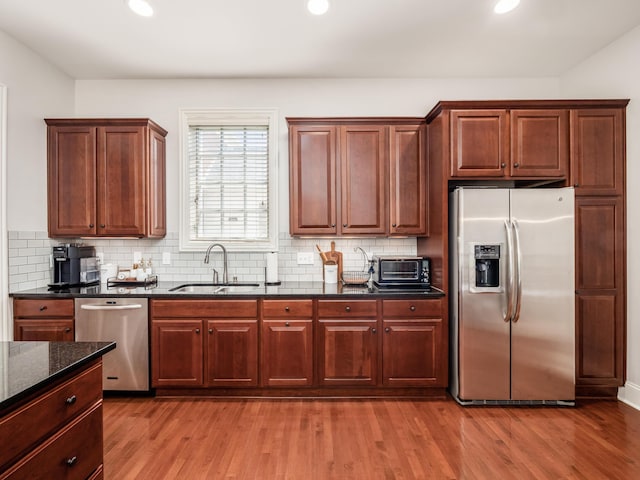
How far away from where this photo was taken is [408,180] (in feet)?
11.2

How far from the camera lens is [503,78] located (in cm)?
380

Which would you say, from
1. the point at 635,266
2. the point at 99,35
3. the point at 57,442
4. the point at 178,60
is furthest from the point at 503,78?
the point at 57,442

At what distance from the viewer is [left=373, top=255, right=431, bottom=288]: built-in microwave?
3.28m

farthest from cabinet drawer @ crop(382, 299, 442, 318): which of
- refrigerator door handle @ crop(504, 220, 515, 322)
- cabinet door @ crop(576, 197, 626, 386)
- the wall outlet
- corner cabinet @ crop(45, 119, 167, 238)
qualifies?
corner cabinet @ crop(45, 119, 167, 238)

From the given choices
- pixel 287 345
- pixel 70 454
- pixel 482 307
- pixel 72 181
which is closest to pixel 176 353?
pixel 287 345

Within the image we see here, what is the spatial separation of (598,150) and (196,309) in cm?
351

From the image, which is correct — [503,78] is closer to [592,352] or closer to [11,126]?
[592,352]

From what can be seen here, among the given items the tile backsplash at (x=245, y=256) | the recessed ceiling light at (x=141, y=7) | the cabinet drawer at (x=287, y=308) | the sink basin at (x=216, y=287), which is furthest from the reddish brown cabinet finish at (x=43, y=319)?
the recessed ceiling light at (x=141, y=7)

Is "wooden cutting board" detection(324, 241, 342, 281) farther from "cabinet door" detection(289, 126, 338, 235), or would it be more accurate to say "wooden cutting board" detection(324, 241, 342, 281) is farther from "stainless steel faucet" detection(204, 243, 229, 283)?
"stainless steel faucet" detection(204, 243, 229, 283)

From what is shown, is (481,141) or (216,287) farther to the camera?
(216,287)

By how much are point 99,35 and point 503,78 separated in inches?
145

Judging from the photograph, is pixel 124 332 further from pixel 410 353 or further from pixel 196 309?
pixel 410 353

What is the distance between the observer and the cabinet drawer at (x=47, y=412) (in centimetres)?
112

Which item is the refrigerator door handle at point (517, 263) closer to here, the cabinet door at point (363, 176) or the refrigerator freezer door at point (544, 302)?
the refrigerator freezer door at point (544, 302)
